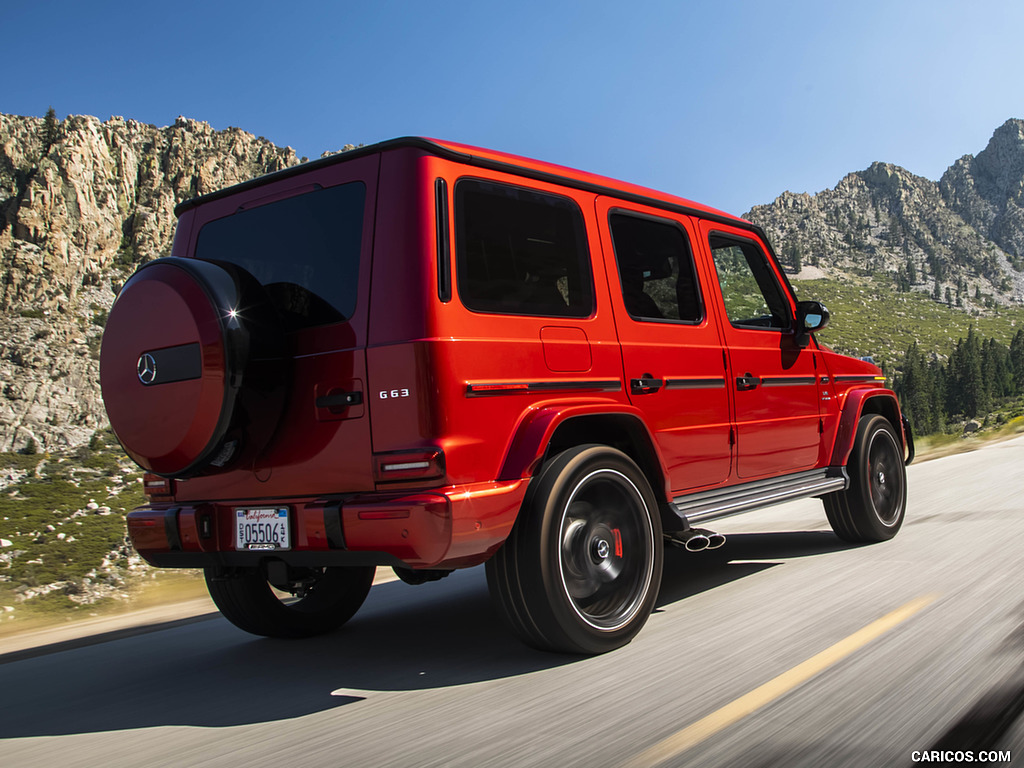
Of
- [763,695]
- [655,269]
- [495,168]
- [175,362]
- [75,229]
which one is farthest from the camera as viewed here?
[75,229]

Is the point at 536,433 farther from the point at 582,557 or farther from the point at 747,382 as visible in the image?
the point at 747,382

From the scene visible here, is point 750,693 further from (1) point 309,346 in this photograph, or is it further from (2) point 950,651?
(1) point 309,346

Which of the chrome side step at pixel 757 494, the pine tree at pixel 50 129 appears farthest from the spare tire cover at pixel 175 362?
the pine tree at pixel 50 129

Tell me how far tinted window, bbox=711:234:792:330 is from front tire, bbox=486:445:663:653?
1702mm

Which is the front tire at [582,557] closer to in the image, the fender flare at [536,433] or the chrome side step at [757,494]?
the fender flare at [536,433]

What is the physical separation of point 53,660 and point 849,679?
12.2 ft

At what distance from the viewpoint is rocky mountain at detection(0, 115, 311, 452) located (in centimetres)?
9994

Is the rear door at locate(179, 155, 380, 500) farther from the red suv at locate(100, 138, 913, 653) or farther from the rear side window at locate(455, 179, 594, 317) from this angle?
the rear side window at locate(455, 179, 594, 317)

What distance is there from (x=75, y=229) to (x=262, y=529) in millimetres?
133702

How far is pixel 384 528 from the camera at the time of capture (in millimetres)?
3088

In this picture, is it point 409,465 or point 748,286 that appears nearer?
point 409,465

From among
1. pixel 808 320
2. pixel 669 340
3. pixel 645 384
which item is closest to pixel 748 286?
pixel 808 320

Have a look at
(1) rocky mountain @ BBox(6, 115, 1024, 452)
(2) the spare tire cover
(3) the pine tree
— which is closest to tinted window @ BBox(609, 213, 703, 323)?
(2) the spare tire cover

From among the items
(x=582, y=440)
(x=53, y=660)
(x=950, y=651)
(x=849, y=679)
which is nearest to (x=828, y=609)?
(x=950, y=651)
